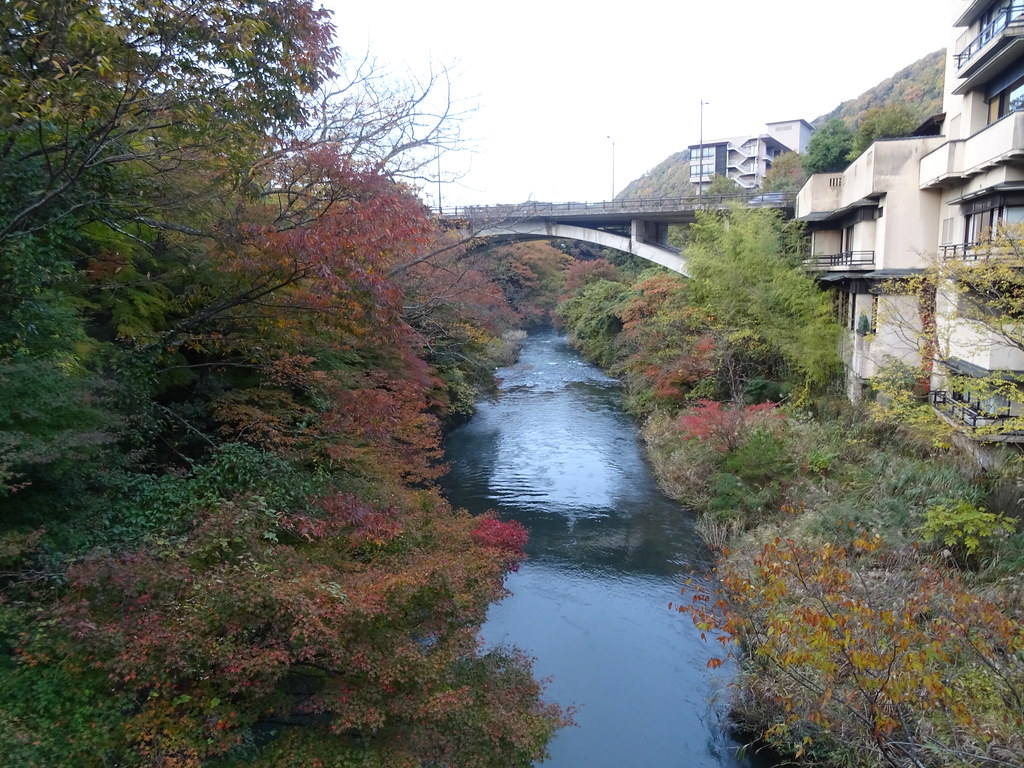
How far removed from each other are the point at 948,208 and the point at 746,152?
50.6m

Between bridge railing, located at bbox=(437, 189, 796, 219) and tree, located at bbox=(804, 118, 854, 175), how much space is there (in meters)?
2.32

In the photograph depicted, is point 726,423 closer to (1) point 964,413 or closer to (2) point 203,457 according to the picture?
(1) point 964,413

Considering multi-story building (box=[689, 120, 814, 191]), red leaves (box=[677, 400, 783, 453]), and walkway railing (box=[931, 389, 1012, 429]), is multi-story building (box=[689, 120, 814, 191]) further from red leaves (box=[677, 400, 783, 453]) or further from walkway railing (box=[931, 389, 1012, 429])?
walkway railing (box=[931, 389, 1012, 429])

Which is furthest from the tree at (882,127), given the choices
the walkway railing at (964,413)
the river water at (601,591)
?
the walkway railing at (964,413)

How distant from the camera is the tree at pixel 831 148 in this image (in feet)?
79.1

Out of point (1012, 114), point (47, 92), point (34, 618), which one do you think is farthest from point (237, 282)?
point (1012, 114)

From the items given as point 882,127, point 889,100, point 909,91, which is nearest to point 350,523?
point 882,127

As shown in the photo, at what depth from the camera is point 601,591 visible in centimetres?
1129

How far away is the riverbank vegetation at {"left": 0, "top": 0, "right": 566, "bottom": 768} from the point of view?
16.3 ft

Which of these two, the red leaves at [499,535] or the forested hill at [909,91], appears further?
the forested hill at [909,91]

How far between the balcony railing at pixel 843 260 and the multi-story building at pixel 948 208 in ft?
0.15

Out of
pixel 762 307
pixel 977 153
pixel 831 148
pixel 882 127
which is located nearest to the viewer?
pixel 977 153

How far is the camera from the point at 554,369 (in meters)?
32.1

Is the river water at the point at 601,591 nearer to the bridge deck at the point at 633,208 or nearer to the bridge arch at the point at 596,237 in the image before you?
the bridge deck at the point at 633,208
